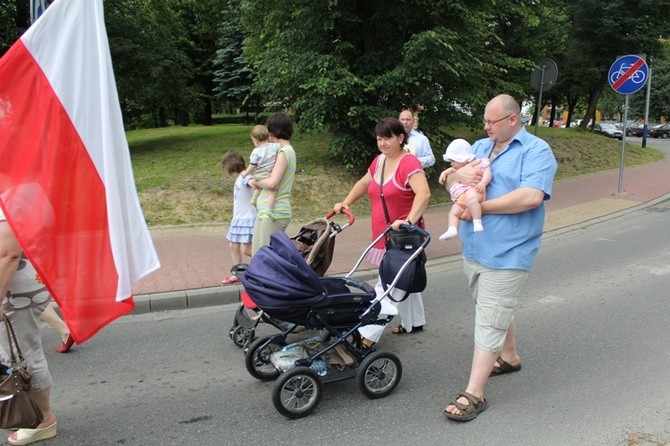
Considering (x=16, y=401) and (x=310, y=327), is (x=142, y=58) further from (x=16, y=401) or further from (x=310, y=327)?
(x=16, y=401)

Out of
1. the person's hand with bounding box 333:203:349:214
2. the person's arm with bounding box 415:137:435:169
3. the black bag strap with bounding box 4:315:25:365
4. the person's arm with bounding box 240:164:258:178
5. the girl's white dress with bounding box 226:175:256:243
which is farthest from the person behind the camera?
the person's arm with bounding box 415:137:435:169

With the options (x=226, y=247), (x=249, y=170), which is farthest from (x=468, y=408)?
(x=226, y=247)

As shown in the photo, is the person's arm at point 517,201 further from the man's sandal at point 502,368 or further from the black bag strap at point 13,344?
the black bag strap at point 13,344

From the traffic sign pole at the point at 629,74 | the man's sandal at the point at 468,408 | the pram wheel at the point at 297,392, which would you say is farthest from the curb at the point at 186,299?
the traffic sign pole at the point at 629,74

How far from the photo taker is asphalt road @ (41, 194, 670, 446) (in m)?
3.32

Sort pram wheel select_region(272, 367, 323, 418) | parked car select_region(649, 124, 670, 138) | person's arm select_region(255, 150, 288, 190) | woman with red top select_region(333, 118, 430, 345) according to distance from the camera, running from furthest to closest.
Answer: parked car select_region(649, 124, 670, 138) < person's arm select_region(255, 150, 288, 190) < woman with red top select_region(333, 118, 430, 345) < pram wheel select_region(272, 367, 323, 418)

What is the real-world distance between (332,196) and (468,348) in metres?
6.49

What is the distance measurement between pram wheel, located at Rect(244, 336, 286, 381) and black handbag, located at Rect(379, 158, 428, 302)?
3.08 ft

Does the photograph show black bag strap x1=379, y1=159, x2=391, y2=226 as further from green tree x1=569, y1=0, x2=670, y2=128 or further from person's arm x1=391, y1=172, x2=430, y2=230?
green tree x1=569, y1=0, x2=670, y2=128

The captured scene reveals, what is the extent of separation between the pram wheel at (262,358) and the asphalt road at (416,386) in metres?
0.09

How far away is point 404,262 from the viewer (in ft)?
12.2

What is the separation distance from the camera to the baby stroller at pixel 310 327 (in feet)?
10.7

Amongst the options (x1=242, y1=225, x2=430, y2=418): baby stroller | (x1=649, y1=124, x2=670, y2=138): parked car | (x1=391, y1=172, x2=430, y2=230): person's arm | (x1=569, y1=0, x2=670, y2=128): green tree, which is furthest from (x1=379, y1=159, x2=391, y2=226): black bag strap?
(x1=649, y1=124, x2=670, y2=138): parked car

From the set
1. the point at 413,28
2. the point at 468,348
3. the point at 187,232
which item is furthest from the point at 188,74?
the point at 468,348
